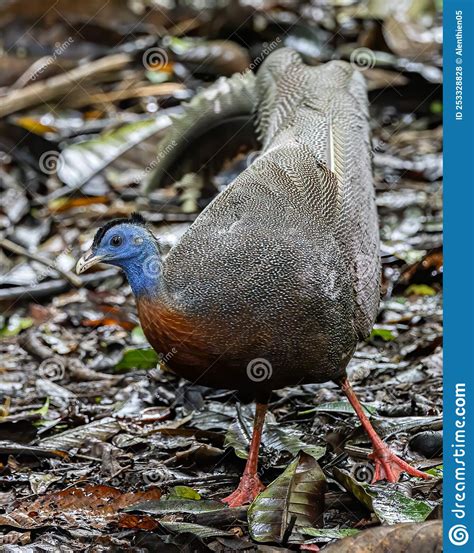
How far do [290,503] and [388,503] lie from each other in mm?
383

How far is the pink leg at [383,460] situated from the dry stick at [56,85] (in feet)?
15.7

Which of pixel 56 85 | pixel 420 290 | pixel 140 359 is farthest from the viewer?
pixel 56 85

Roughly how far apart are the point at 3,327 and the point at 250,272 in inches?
125

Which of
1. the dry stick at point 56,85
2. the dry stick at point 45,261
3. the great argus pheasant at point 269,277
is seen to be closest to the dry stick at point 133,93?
the dry stick at point 56,85

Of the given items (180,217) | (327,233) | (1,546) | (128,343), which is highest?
(180,217)

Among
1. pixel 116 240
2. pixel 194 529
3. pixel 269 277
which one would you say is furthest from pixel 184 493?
pixel 116 240

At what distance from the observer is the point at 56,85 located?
8703 mm

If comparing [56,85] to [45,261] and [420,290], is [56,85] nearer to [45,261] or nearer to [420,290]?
[45,261]

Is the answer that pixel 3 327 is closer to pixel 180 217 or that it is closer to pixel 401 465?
pixel 180 217

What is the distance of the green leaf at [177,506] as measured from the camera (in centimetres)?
397

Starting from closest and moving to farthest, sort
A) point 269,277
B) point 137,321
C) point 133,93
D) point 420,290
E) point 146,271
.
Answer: point 269,277 < point 146,271 < point 137,321 < point 420,290 < point 133,93

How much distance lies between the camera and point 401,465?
4406mm

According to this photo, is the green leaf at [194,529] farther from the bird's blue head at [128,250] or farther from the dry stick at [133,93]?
the dry stick at [133,93]

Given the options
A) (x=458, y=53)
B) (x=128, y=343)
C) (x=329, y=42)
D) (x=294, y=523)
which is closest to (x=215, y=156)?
(x=128, y=343)
